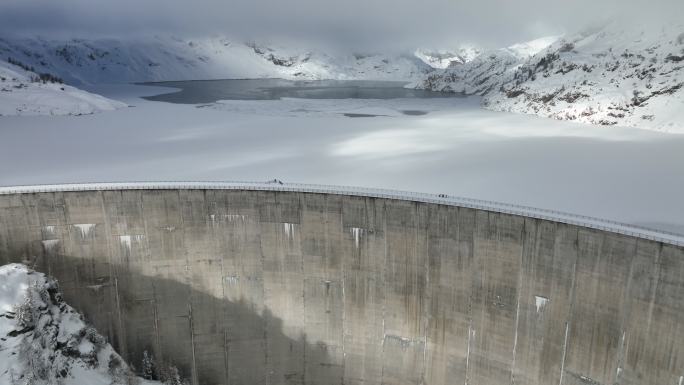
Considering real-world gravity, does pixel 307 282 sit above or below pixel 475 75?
below

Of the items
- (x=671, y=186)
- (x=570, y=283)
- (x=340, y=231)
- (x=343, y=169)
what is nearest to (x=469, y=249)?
(x=570, y=283)

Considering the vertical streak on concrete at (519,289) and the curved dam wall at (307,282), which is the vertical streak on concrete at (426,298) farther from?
the vertical streak on concrete at (519,289)

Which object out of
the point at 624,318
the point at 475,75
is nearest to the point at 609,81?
the point at 624,318

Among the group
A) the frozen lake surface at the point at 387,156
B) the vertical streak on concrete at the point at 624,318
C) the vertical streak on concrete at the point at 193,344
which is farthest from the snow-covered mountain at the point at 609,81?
the vertical streak on concrete at the point at 193,344

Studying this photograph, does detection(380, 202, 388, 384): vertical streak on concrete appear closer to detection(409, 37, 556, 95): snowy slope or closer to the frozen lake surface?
the frozen lake surface

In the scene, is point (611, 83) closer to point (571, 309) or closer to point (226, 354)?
point (571, 309)

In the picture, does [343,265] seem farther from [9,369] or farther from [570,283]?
[9,369]

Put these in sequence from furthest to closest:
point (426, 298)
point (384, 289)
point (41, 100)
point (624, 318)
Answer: point (41, 100), point (384, 289), point (426, 298), point (624, 318)

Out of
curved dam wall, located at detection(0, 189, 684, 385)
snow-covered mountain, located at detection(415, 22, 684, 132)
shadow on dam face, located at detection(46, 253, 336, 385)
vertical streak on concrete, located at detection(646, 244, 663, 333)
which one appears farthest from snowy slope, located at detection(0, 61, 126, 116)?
vertical streak on concrete, located at detection(646, 244, 663, 333)
